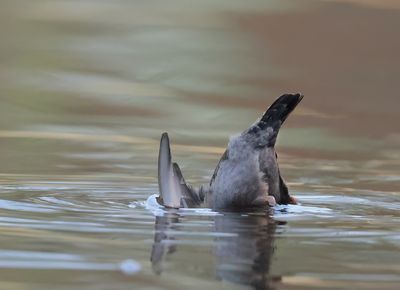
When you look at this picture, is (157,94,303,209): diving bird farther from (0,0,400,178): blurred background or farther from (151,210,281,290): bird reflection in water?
(0,0,400,178): blurred background

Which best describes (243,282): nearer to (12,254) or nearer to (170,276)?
(170,276)

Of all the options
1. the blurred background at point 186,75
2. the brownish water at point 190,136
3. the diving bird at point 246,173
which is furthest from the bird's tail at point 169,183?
the blurred background at point 186,75

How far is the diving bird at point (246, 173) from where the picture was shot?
6.69 metres

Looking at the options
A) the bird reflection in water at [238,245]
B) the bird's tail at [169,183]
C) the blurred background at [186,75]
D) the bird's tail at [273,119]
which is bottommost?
the bird reflection in water at [238,245]

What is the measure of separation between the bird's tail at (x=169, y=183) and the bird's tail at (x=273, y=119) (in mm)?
450

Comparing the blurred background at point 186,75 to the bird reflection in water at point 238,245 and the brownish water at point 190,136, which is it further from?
the bird reflection in water at point 238,245

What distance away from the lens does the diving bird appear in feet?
21.9

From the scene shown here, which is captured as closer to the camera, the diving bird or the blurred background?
the diving bird

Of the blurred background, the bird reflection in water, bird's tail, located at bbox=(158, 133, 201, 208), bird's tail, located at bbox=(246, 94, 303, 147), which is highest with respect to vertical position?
the blurred background

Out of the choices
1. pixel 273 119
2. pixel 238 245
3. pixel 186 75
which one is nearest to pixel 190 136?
pixel 186 75

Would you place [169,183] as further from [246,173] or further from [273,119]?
[273,119]

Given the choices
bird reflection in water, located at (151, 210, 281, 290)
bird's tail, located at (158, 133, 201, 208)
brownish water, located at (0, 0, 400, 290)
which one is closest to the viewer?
bird reflection in water, located at (151, 210, 281, 290)

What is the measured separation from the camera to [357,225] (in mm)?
6148

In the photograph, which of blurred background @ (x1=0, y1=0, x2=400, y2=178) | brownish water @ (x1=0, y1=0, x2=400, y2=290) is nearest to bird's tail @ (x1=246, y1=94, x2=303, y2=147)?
brownish water @ (x1=0, y1=0, x2=400, y2=290)
